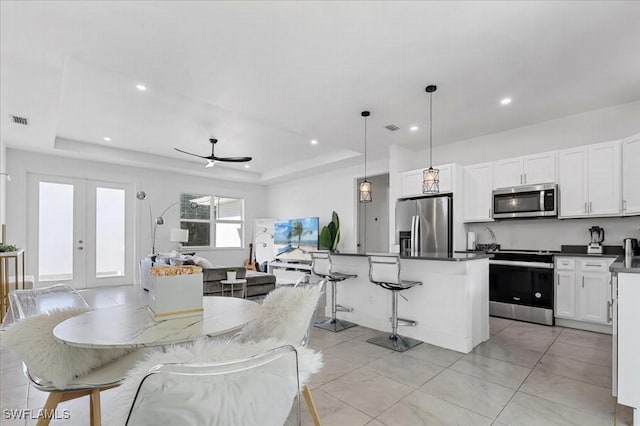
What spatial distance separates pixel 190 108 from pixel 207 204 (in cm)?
453

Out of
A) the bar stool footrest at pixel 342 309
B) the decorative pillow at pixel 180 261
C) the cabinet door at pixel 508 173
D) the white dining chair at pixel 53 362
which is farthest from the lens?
the decorative pillow at pixel 180 261

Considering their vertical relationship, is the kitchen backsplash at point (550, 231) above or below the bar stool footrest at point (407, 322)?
above

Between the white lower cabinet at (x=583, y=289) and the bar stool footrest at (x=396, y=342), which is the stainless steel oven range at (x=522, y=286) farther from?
the bar stool footrest at (x=396, y=342)

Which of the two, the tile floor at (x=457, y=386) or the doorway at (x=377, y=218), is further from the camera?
the doorway at (x=377, y=218)

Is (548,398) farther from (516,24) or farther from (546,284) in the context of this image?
(516,24)

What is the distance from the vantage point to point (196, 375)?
782mm

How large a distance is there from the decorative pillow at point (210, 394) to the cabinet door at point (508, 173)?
15.4 ft

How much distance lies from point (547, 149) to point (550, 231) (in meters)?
1.17

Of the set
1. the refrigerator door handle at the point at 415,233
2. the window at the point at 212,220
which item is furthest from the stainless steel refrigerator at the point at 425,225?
the window at the point at 212,220

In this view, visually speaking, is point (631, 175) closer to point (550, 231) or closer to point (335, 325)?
point (550, 231)

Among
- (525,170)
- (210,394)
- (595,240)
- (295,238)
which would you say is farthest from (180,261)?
(595,240)

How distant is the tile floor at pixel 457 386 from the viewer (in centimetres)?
202

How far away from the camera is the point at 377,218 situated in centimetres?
829

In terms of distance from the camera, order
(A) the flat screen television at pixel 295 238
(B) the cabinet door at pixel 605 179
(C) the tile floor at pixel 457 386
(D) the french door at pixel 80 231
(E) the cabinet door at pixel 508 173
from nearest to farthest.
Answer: (C) the tile floor at pixel 457 386
(B) the cabinet door at pixel 605 179
(E) the cabinet door at pixel 508 173
(D) the french door at pixel 80 231
(A) the flat screen television at pixel 295 238
